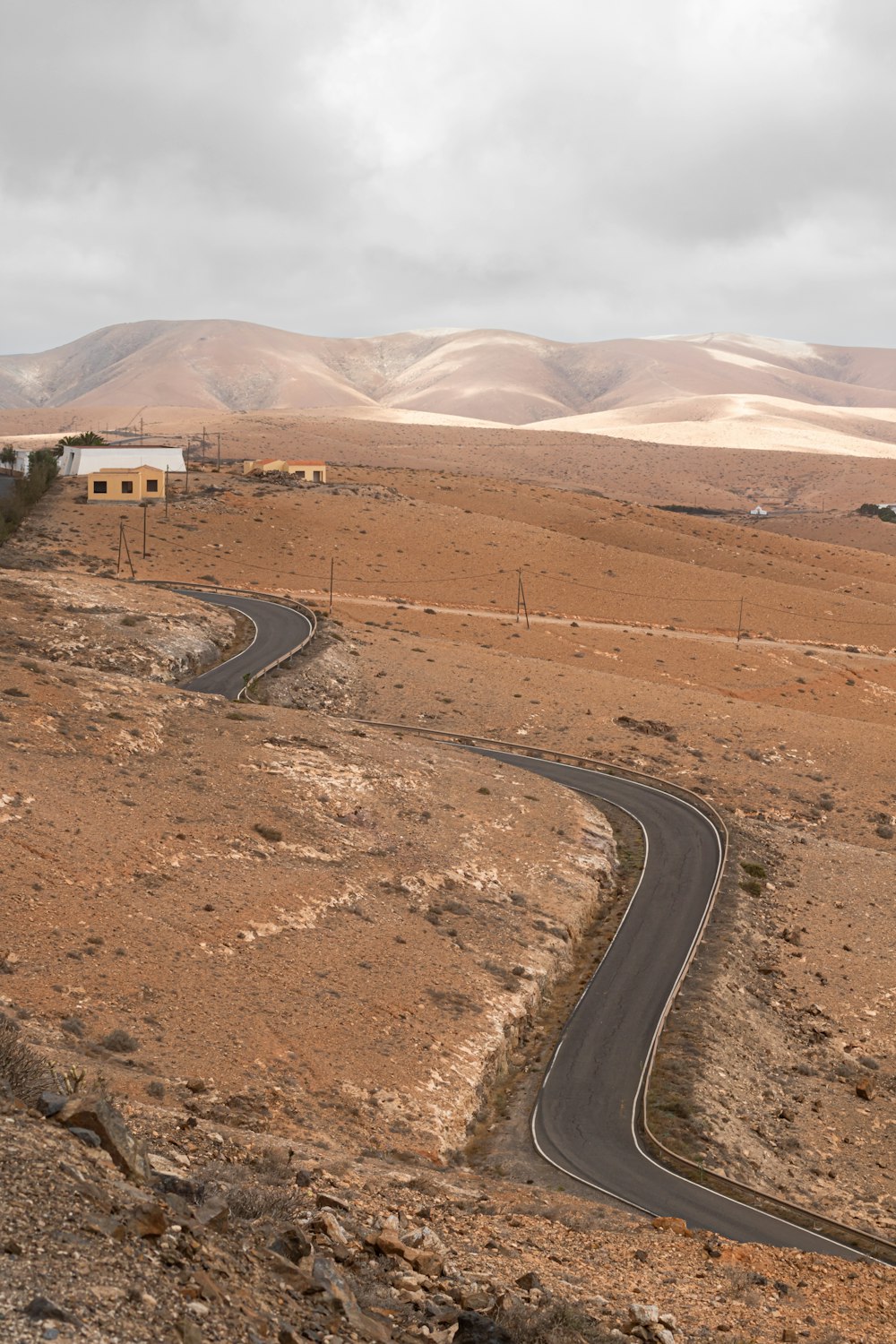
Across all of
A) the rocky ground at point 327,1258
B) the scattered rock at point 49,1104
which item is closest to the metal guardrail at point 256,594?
the rocky ground at point 327,1258

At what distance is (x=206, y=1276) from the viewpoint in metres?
10.9

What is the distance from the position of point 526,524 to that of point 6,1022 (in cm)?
10176

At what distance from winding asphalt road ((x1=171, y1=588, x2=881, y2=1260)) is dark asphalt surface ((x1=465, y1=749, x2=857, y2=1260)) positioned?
37 mm

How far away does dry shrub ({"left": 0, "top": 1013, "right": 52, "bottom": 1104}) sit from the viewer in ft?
45.9

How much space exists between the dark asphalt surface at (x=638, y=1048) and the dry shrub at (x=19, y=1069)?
1227 cm

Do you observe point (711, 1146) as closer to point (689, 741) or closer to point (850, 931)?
point (850, 931)

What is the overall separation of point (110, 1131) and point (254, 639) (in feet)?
178

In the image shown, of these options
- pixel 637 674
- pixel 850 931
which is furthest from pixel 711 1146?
pixel 637 674

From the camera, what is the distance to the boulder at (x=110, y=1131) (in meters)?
12.8

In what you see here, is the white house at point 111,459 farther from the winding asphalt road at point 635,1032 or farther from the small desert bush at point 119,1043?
the small desert bush at point 119,1043

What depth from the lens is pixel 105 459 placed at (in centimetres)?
11444

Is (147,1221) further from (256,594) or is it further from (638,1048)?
(256,594)

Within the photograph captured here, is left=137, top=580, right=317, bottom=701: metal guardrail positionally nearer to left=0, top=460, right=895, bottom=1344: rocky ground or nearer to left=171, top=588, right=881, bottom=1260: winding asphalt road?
left=0, top=460, right=895, bottom=1344: rocky ground

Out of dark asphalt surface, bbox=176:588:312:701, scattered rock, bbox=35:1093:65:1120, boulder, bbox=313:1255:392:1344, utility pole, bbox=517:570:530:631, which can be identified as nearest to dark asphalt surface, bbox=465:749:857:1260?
boulder, bbox=313:1255:392:1344
